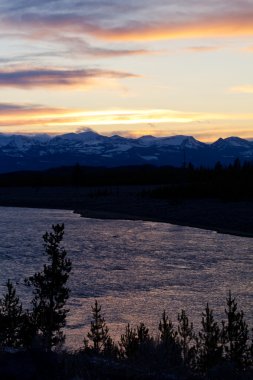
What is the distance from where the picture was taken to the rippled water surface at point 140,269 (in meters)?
24.9

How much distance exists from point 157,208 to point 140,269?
40772 millimetres

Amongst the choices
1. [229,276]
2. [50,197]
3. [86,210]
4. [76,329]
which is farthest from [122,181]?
[76,329]

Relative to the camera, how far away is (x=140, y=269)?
116 feet

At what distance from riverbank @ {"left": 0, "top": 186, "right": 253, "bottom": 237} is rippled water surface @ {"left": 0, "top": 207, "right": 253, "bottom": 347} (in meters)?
4.45

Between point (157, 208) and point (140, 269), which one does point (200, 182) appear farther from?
point (140, 269)

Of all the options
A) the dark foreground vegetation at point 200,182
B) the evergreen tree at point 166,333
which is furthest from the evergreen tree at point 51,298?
the dark foreground vegetation at point 200,182

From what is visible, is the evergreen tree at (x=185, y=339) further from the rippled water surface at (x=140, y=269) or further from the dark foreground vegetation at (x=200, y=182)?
the dark foreground vegetation at (x=200, y=182)

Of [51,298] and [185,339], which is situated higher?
[51,298]

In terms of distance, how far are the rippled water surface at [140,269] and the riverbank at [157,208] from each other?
4.45 meters

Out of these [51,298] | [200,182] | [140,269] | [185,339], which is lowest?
[140,269]

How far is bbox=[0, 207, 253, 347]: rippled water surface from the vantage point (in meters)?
24.9

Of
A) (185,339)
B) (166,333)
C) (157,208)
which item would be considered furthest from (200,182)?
(166,333)

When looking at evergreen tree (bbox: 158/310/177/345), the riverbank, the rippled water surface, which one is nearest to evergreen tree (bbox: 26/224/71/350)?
the rippled water surface

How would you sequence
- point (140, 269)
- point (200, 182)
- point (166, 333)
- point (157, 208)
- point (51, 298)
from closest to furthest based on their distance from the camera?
point (166, 333), point (51, 298), point (140, 269), point (157, 208), point (200, 182)
